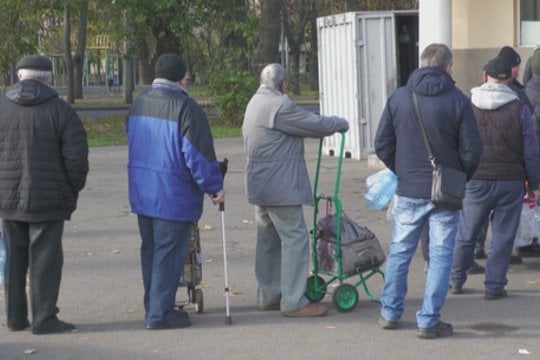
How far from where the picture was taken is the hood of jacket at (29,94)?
24.3ft

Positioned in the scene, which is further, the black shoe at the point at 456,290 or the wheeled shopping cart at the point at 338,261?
the black shoe at the point at 456,290

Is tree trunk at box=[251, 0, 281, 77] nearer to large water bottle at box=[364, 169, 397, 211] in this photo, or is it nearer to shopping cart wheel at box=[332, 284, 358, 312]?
large water bottle at box=[364, 169, 397, 211]

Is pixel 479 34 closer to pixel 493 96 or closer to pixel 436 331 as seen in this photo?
pixel 493 96

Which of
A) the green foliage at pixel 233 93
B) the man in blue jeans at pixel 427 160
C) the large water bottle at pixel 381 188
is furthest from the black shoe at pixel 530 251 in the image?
the green foliage at pixel 233 93

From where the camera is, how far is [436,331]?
732cm

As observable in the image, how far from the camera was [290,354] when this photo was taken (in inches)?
277

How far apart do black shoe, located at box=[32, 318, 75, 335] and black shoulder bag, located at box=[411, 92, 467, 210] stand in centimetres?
269

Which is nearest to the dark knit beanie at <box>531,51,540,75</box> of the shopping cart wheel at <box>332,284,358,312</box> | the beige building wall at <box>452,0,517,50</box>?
the shopping cart wheel at <box>332,284,358,312</box>

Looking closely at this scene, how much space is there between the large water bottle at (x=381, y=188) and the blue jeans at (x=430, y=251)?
126 centimetres

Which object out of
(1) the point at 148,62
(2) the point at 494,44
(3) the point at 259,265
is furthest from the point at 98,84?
(3) the point at 259,265

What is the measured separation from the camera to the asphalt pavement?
7094mm

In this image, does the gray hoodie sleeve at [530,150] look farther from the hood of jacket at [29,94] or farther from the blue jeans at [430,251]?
the hood of jacket at [29,94]

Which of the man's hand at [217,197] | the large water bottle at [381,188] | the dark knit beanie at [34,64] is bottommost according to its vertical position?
the large water bottle at [381,188]

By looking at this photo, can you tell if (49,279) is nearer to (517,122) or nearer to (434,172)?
(434,172)
